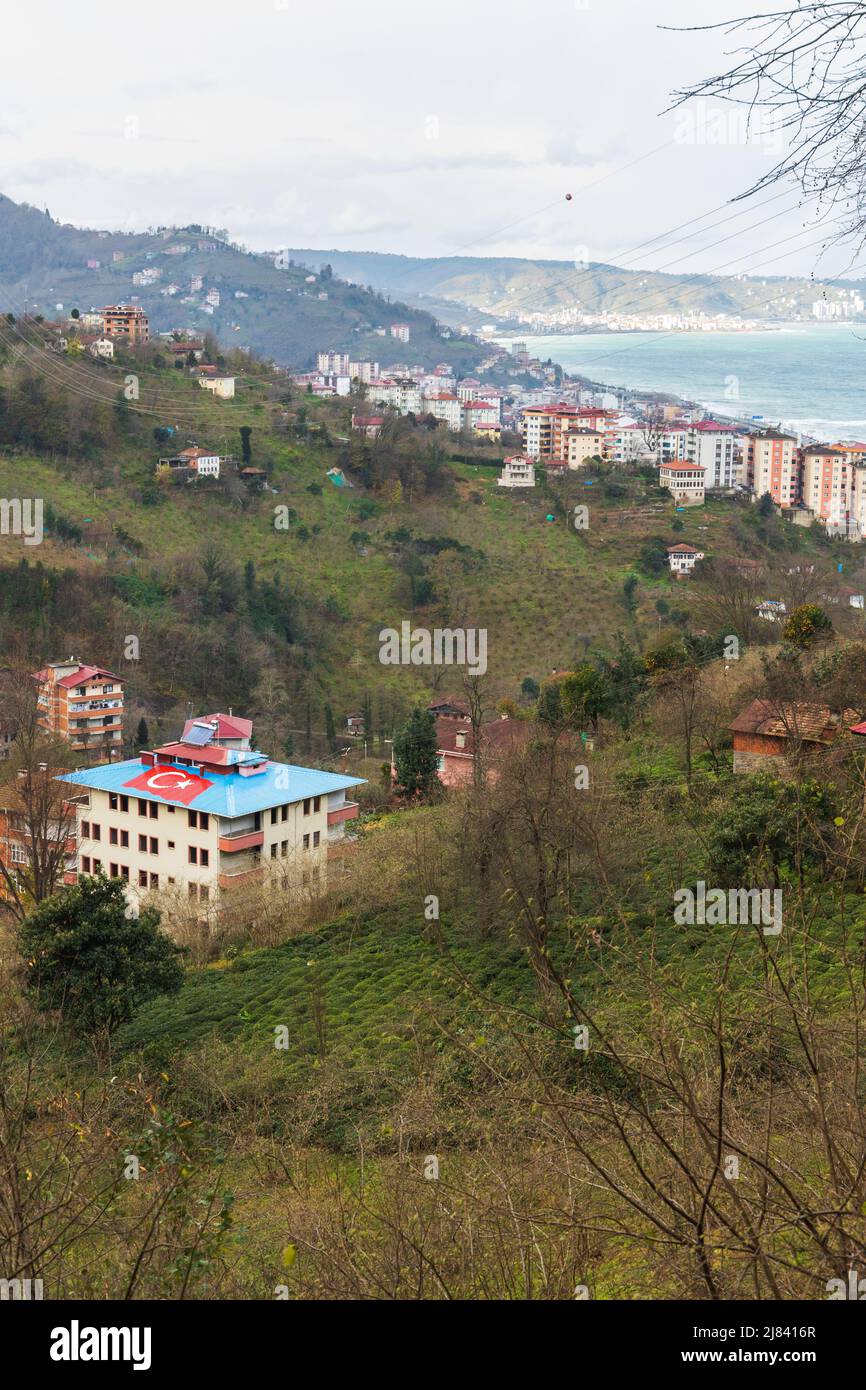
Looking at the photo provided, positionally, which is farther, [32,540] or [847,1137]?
[32,540]

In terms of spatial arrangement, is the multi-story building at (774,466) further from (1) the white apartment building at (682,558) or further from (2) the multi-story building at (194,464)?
(2) the multi-story building at (194,464)

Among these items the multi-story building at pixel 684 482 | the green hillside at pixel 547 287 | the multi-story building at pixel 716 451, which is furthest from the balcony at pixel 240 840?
the green hillside at pixel 547 287

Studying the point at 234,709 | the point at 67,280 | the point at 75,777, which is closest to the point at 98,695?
the point at 234,709

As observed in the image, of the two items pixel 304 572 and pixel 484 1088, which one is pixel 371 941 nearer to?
pixel 484 1088

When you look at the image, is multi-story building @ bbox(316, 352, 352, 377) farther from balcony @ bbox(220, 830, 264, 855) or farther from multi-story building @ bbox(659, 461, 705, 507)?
balcony @ bbox(220, 830, 264, 855)

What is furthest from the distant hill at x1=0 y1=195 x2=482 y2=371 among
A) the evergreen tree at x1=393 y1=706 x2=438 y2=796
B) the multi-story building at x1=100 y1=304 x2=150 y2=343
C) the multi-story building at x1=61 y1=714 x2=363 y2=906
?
the multi-story building at x1=61 y1=714 x2=363 y2=906

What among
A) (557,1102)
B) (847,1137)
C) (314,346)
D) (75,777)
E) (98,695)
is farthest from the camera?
(314,346)
